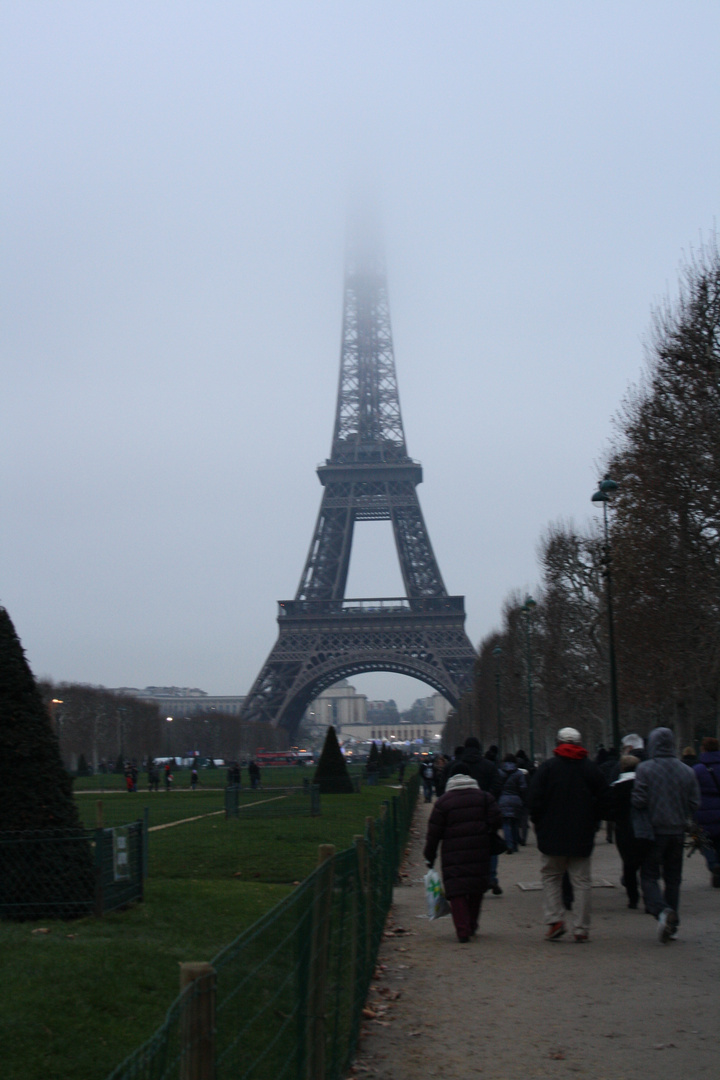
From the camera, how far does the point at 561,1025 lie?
740 centimetres

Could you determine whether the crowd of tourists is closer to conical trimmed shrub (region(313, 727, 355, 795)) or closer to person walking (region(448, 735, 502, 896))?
person walking (region(448, 735, 502, 896))

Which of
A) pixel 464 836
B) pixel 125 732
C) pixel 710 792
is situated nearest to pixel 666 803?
pixel 464 836

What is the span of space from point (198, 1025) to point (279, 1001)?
1.21m

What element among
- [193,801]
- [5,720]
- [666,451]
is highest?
[666,451]

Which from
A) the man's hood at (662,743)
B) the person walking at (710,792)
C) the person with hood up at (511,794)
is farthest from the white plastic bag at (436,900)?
the person with hood up at (511,794)

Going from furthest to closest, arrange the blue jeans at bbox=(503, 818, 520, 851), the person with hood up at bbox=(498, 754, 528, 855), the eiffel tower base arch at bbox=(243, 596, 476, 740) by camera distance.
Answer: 1. the eiffel tower base arch at bbox=(243, 596, 476, 740)
2. the blue jeans at bbox=(503, 818, 520, 851)
3. the person with hood up at bbox=(498, 754, 528, 855)

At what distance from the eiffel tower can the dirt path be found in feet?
263

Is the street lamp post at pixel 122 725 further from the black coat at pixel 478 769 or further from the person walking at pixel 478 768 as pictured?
the black coat at pixel 478 769

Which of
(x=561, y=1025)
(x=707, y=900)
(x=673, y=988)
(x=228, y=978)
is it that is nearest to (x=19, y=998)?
(x=561, y=1025)

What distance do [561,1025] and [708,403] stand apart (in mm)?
20085

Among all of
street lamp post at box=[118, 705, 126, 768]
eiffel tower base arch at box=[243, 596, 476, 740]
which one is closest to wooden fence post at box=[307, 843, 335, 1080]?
eiffel tower base arch at box=[243, 596, 476, 740]

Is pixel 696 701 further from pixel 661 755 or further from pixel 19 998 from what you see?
pixel 19 998

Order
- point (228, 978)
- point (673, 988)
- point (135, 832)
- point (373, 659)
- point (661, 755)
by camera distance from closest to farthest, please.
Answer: point (228, 978)
point (673, 988)
point (661, 755)
point (135, 832)
point (373, 659)

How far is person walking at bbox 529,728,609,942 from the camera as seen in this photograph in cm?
1056
